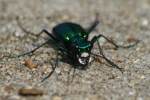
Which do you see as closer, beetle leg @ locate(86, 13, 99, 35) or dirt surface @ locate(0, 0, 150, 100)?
dirt surface @ locate(0, 0, 150, 100)

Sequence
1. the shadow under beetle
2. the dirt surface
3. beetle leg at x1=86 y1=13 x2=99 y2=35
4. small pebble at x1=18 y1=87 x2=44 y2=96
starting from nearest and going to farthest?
small pebble at x1=18 y1=87 x2=44 y2=96 < the dirt surface < the shadow under beetle < beetle leg at x1=86 y1=13 x2=99 y2=35

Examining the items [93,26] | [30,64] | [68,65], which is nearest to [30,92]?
[30,64]

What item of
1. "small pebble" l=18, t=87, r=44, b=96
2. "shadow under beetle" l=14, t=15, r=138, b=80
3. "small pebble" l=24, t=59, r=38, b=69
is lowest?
"small pebble" l=18, t=87, r=44, b=96

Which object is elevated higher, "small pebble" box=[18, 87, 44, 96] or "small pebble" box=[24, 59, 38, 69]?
"small pebble" box=[24, 59, 38, 69]

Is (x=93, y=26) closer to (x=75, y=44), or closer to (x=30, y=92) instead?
(x=75, y=44)


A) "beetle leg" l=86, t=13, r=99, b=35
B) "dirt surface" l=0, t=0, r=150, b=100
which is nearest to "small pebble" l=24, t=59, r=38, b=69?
"dirt surface" l=0, t=0, r=150, b=100

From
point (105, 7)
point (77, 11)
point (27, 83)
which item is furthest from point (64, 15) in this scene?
point (27, 83)

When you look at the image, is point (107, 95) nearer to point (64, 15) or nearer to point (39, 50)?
point (39, 50)

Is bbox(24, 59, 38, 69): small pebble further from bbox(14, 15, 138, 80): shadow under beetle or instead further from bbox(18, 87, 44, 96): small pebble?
bbox(18, 87, 44, 96): small pebble

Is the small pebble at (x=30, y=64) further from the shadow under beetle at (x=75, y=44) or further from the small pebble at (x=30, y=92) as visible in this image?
the small pebble at (x=30, y=92)
